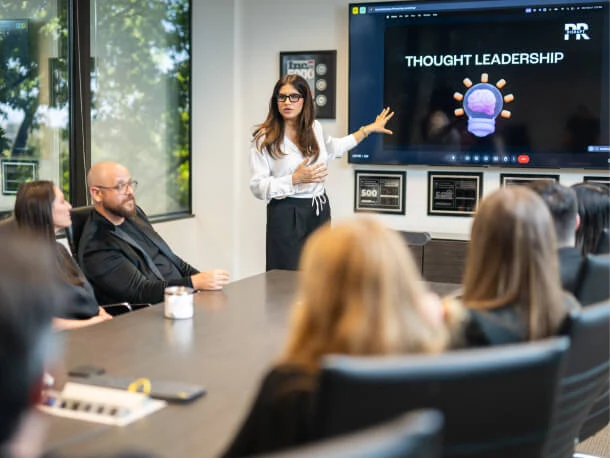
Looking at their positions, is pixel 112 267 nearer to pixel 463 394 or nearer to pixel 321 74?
pixel 463 394

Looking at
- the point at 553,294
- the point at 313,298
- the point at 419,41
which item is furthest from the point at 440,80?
the point at 313,298

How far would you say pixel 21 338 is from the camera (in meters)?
0.89

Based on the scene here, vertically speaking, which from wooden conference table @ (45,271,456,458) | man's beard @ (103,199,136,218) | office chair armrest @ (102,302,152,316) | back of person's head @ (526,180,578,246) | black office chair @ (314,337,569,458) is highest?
back of person's head @ (526,180,578,246)

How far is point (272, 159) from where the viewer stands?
478 centimetres

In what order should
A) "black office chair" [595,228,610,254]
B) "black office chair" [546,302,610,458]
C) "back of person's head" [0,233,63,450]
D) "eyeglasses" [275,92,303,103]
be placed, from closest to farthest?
"back of person's head" [0,233,63,450], "black office chair" [546,302,610,458], "black office chair" [595,228,610,254], "eyeglasses" [275,92,303,103]

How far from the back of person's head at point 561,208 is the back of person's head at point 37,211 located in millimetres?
1728

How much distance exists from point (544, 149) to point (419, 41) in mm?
1085

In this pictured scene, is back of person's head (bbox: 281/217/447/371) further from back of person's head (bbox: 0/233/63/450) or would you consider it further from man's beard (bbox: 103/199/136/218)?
man's beard (bbox: 103/199/136/218)

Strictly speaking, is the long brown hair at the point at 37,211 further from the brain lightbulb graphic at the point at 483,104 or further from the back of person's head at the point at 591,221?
the brain lightbulb graphic at the point at 483,104

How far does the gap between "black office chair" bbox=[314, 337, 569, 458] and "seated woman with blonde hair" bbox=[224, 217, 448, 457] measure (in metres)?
0.08

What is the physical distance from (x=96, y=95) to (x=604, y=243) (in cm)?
341

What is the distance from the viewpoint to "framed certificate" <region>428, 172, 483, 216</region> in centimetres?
562

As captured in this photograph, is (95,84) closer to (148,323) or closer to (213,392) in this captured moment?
(148,323)

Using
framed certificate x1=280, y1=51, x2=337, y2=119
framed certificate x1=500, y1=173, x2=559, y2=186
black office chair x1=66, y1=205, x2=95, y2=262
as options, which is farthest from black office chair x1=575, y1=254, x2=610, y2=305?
framed certificate x1=280, y1=51, x2=337, y2=119
